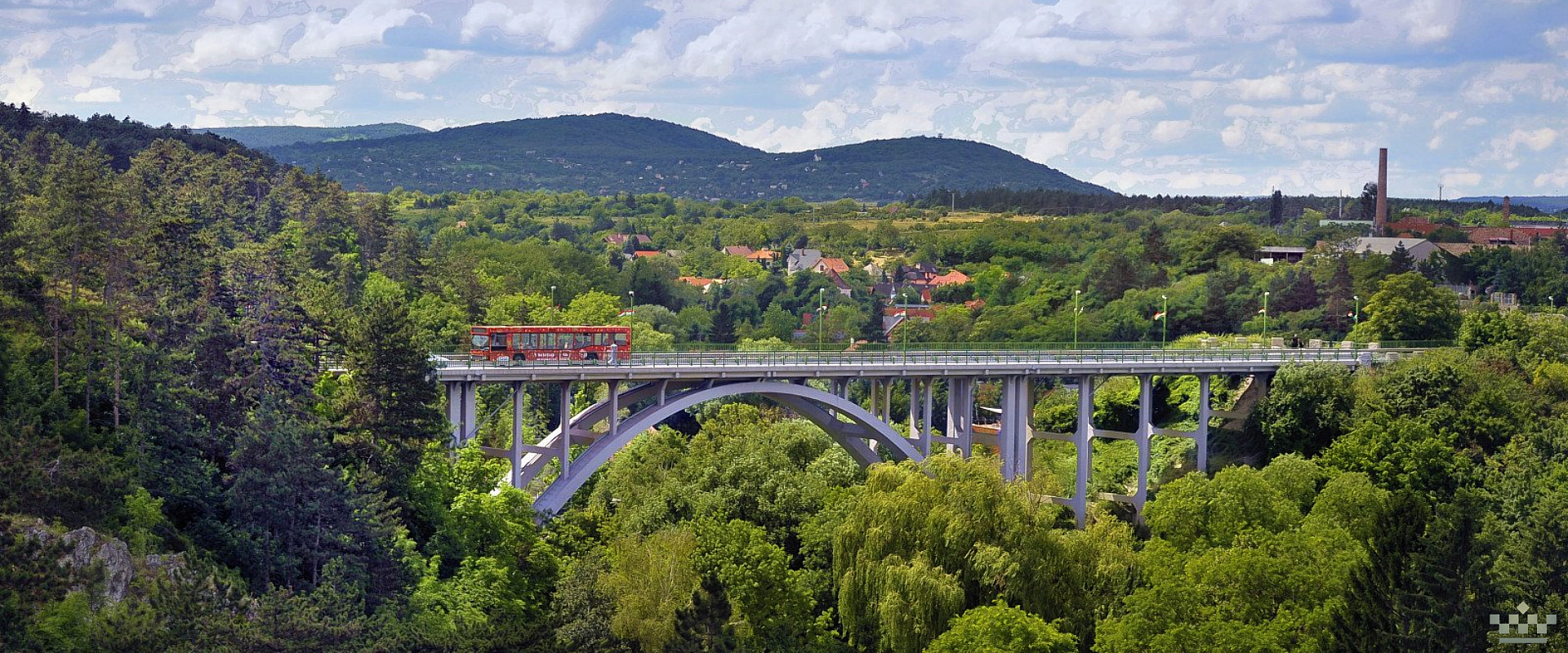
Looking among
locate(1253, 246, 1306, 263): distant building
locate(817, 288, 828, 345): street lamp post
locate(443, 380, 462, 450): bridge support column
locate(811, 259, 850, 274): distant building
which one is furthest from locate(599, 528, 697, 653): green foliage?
locate(811, 259, 850, 274): distant building

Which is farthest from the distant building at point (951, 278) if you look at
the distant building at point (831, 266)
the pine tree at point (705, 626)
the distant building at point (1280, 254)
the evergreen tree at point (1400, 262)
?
the pine tree at point (705, 626)

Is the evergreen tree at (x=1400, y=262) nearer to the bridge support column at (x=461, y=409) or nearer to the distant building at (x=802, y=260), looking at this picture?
the distant building at (x=802, y=260)

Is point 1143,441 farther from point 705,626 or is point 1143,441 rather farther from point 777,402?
point 705,626

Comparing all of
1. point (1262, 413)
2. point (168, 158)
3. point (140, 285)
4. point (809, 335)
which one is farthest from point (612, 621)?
point (809, 335)

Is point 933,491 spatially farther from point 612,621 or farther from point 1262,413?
point 1262,413

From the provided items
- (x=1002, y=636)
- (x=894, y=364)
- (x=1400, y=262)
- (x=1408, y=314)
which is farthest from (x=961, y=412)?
(x=1400, y=262)
